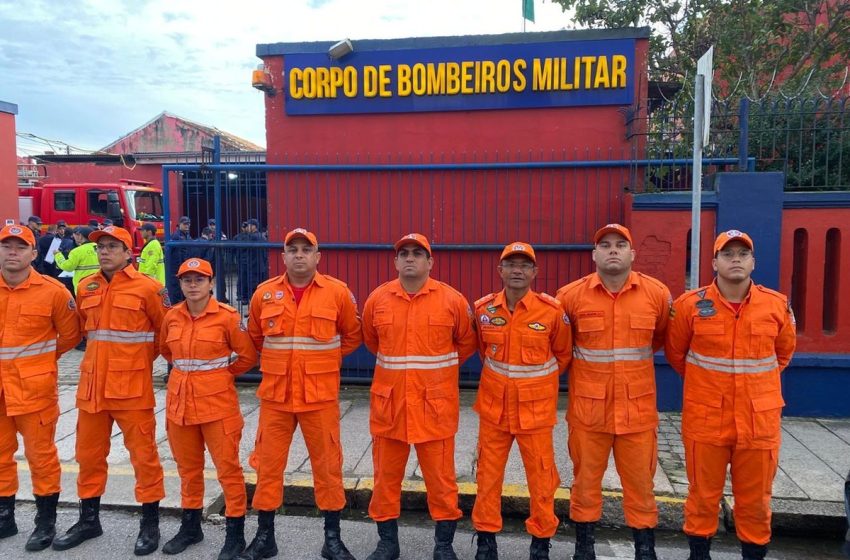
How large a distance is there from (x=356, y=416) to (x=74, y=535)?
2644 millimetres

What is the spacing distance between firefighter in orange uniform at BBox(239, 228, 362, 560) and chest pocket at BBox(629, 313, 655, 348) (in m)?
1.84

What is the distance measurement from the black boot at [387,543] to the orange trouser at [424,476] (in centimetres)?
5

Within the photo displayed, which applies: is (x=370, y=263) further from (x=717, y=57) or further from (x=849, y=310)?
(x=717, y=57)

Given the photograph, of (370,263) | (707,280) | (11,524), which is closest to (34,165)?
(370,263)

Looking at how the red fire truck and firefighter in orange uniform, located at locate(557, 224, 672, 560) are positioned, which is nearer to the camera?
firefighter in orange uniform, located at locate(557, 224, 672, 560)

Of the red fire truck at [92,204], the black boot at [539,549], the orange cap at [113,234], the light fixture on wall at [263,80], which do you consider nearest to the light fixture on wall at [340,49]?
the light fixture on wall at [263,80]

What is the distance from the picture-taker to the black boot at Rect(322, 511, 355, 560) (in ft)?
12.0

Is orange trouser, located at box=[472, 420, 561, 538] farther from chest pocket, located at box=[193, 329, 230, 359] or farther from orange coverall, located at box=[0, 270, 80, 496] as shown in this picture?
orange coverall, located at box=[0, 270, 80, 496]

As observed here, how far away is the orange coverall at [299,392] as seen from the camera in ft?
12.1

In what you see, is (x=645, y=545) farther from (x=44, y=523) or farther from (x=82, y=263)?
(x=82, y=263)

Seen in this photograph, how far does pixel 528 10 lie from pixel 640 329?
560 centimetres

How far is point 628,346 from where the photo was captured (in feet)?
11.6

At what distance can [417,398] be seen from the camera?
362cm

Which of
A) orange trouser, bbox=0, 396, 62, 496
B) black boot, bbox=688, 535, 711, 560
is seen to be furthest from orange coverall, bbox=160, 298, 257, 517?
black boot, bbox=688, 535, 711, 560
